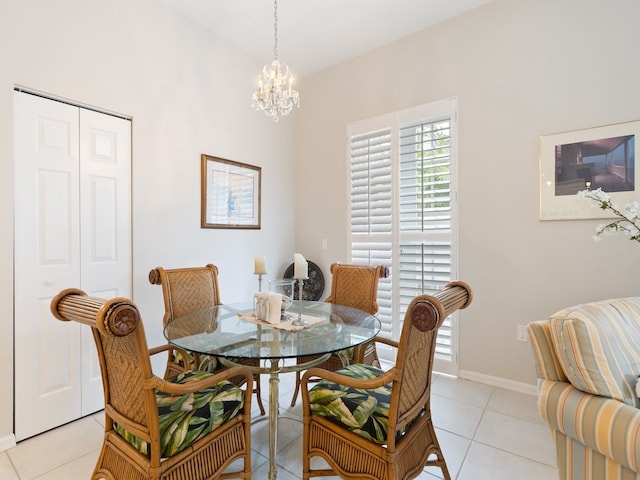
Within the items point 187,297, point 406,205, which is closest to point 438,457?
point 187,297

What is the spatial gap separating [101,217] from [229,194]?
3.77 ft

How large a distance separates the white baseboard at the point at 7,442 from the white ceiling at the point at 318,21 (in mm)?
3239

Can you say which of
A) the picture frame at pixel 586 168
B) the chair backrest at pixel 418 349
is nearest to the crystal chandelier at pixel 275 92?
the chair backrest at pixel 418 349

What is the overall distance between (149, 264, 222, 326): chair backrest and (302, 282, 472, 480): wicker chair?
121 cm

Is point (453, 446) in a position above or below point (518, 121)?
below

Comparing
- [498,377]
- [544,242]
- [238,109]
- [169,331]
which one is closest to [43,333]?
[169,331]

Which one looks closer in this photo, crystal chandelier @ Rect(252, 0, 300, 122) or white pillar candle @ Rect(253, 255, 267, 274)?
white pillar candle @ Rect(253, 255, 267, 274)

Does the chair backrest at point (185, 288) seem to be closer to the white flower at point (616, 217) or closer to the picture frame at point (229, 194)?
the picture frame at point (229, 194)

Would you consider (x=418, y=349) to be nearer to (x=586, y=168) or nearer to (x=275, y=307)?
(x=275, y=307)

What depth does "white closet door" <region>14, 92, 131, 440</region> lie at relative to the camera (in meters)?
1.96

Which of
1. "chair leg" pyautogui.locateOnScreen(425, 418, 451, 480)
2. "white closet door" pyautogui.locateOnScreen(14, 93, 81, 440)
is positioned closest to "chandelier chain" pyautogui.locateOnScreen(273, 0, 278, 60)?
"white closet door" pyautogui.locateOnScreen(14, 93, 81, 440)

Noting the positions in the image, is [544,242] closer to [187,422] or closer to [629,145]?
[629,145]

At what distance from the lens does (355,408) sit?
1364 millimetres

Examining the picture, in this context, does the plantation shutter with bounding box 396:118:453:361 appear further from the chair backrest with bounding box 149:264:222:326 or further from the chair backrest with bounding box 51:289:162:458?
the chair backrest with bounding box 51:289:162:458
